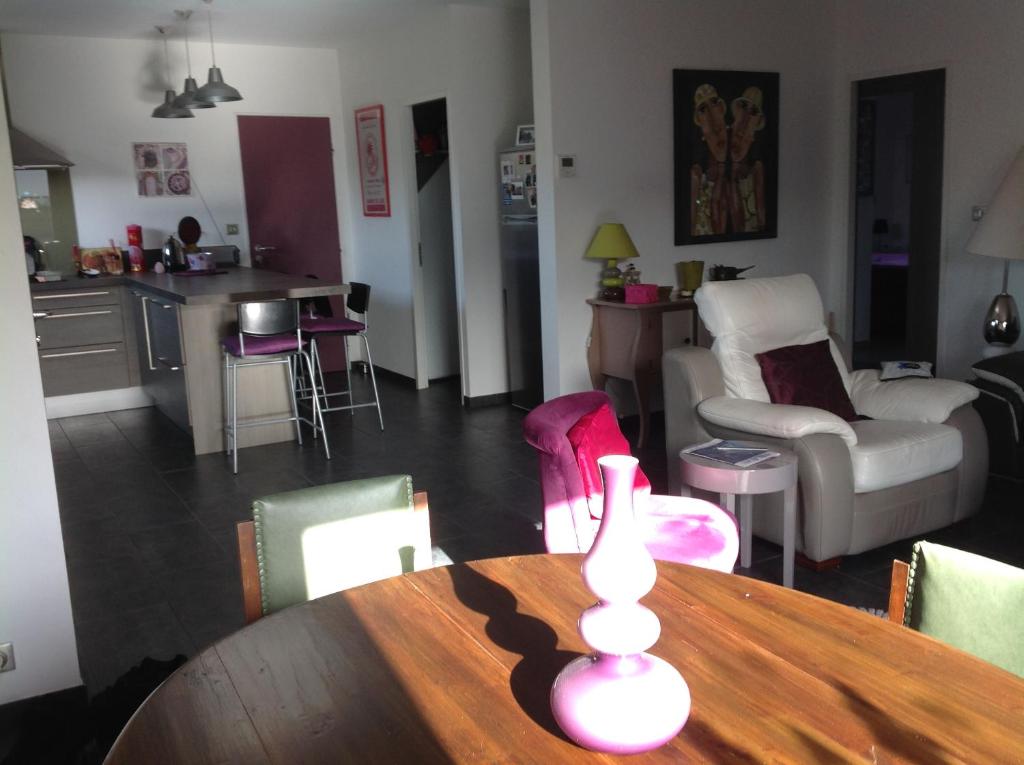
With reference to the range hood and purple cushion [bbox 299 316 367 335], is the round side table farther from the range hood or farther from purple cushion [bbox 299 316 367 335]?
the range hood

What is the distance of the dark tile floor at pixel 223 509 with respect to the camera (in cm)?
333

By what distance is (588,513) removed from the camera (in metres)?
2.88

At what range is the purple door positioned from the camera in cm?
752

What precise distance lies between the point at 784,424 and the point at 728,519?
0.76 meters

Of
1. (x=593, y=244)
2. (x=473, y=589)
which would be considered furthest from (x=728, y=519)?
(x=593, y=244)

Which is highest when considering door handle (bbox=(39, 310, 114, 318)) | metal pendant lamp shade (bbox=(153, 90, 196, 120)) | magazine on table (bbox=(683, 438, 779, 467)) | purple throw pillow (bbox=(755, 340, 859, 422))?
metal pendant lamp shade (bbox=(153, 90, 196, 120))

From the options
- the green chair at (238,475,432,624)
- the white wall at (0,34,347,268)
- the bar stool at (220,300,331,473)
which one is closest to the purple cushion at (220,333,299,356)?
the bar stool at (220,300,331,473)

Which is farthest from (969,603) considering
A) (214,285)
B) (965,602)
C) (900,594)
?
(214,285)

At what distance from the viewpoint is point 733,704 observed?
4.49 feet

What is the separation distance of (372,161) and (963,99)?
165 inches

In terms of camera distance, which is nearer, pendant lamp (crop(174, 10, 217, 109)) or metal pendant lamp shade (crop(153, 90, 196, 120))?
pendant lamp (crop(174, 10, 217, 109))

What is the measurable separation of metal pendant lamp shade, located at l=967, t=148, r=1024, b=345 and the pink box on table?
167 cm

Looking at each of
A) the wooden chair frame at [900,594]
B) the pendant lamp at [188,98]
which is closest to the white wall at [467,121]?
the pendant lamp at [188,98]

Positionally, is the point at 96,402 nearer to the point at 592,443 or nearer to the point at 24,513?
the point at 24,513
